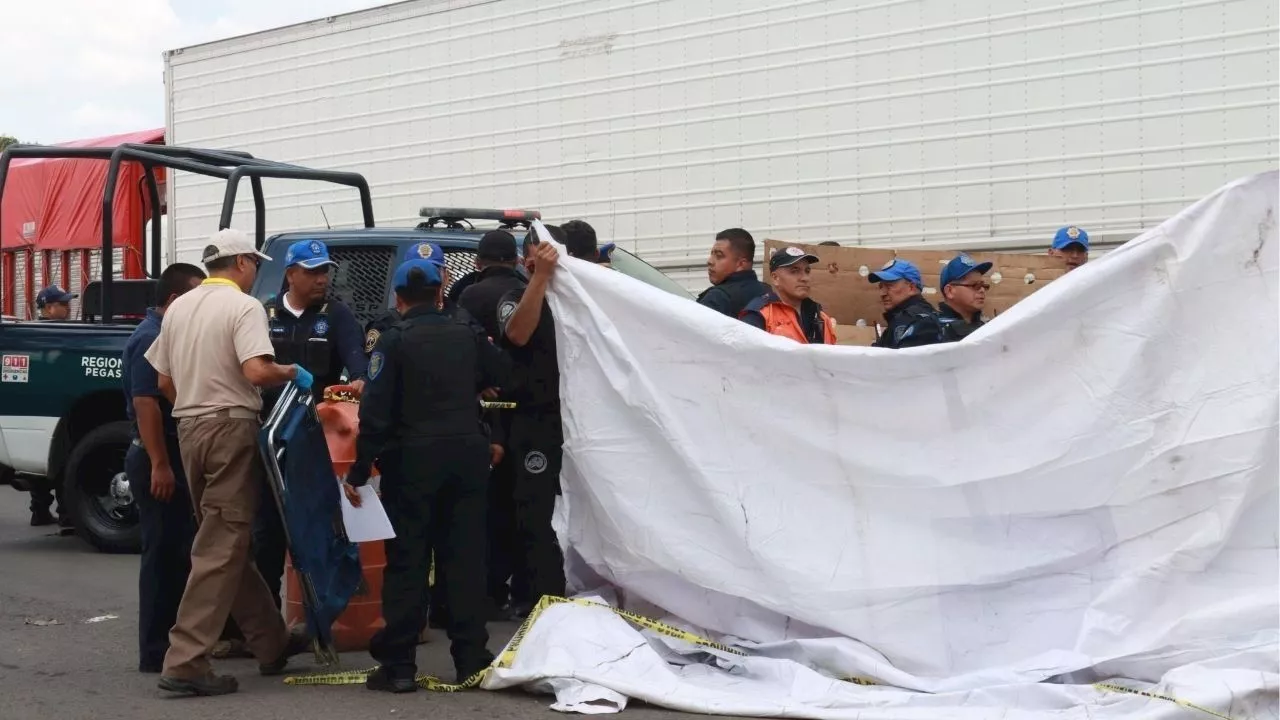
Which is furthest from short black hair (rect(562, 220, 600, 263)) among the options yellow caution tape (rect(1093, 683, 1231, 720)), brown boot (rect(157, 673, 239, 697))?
yellow caution tape (rect(1093, 683, 1231, 720))

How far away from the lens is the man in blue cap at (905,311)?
630cm

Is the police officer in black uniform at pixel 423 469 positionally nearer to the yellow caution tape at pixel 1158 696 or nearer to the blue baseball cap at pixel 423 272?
the blue baseball cap at pixel 423 272

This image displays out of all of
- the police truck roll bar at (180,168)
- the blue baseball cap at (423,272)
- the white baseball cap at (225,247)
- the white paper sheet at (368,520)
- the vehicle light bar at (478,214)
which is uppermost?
the police truck roll bar at (180,168)

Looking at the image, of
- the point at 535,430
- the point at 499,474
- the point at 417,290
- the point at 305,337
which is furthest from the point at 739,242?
the point at 305,337

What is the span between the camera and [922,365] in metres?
5.78

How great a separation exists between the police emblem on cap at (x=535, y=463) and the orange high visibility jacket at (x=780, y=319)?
1.13m

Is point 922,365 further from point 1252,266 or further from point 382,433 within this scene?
point 382,433

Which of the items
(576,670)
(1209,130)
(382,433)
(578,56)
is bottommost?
(576,670)

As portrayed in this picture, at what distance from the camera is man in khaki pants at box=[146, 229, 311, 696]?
586 cm

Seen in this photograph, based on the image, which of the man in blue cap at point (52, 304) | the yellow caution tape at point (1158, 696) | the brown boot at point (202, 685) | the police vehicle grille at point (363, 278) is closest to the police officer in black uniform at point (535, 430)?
the brown boot at point (202, 685)

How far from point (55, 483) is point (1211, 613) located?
7.93m

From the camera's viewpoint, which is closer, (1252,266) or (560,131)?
(1252,266)

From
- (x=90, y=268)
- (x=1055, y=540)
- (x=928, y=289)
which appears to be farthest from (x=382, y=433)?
(x=90, y=268)

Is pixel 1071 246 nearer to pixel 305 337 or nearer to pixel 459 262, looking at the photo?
pixel 459 262
